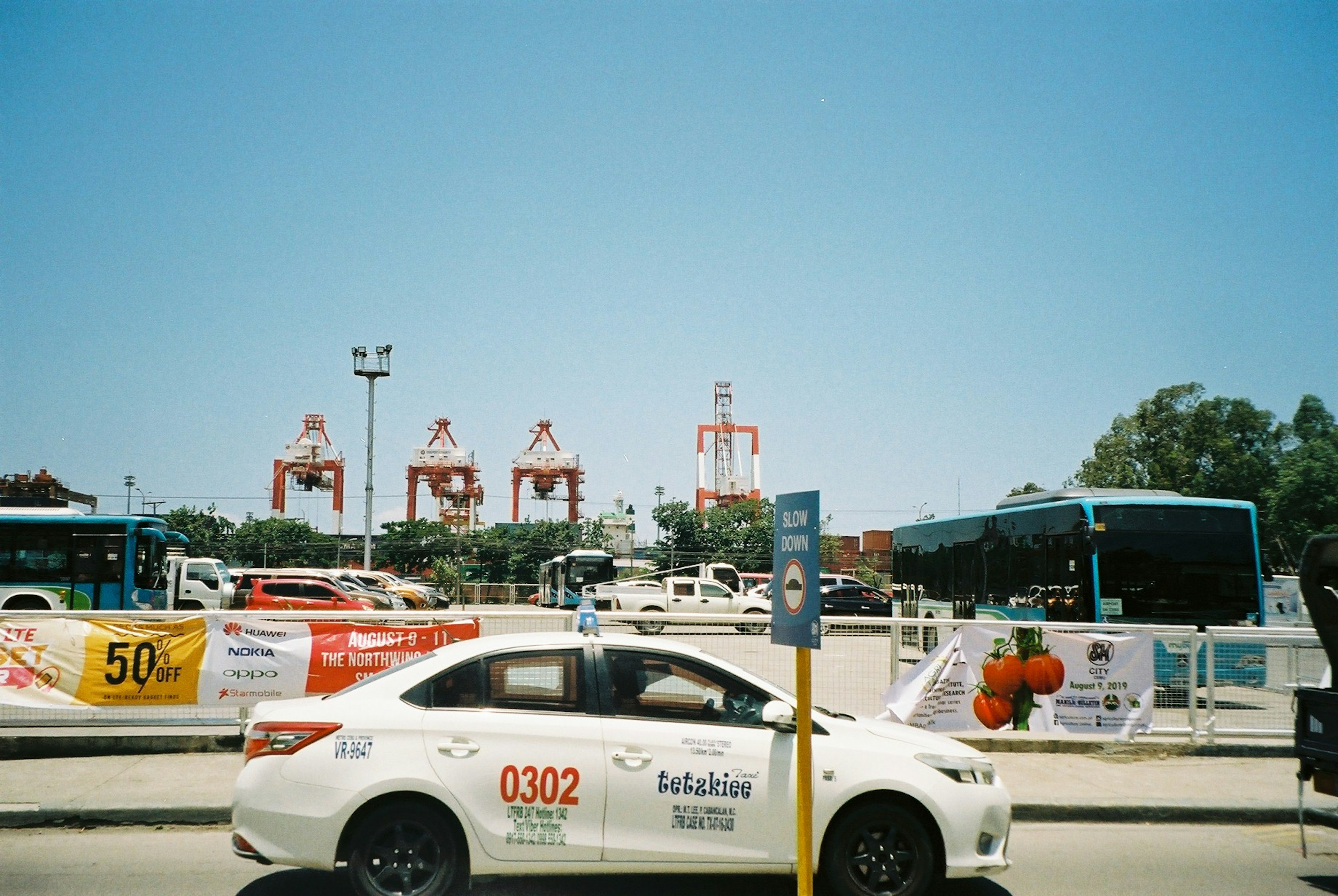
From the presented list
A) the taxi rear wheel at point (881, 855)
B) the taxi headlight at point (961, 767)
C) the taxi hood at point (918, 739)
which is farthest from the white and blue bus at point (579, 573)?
the taxi rear wheel at point (881, 855)

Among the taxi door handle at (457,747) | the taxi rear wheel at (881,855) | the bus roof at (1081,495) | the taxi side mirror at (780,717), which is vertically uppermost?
the bus roof at (1081,495)

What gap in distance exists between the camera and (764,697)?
608cm

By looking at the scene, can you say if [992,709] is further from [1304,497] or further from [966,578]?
[1304,497]

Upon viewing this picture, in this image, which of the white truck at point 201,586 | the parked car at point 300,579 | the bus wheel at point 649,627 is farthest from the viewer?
the white truck at point 201,586

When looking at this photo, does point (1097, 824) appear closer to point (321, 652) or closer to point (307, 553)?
point (321, 652)

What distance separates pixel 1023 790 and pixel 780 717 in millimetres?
4418

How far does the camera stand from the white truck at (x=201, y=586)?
30875 mm

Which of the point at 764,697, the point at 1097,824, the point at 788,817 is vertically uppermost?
the point at 764,697

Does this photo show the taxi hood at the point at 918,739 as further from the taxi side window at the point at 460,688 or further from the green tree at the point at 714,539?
the green tree at the point at 714,539

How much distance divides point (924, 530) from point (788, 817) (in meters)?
20.0

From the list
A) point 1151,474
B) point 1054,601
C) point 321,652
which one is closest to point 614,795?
point 321,652

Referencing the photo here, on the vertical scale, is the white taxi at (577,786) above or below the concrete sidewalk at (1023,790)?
above

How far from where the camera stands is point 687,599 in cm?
3688

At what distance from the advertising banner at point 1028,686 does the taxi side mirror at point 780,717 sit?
549cm
